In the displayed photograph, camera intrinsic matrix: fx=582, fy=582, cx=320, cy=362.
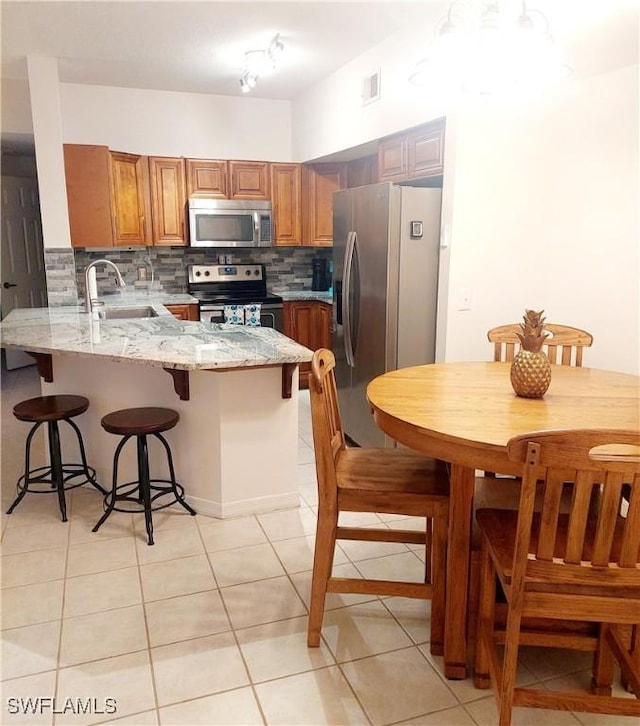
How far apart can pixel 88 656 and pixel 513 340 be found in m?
2.16

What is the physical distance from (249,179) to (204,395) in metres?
3.12

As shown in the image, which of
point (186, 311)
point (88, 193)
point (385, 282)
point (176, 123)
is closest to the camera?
point (385, 282)

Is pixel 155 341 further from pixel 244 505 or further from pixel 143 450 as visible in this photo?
pixel 244 505

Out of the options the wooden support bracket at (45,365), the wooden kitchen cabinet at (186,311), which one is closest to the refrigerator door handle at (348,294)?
the wooden kitchen cabinet at (186,311)

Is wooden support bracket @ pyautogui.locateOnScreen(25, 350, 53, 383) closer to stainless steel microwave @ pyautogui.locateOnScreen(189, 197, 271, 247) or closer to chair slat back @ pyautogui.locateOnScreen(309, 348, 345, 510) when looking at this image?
chair slat back @ pyautogui.locateOnScreen(309, 348, 345, 510)

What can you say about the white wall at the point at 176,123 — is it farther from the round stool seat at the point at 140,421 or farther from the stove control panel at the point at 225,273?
the round stool seat at the point at 140,421

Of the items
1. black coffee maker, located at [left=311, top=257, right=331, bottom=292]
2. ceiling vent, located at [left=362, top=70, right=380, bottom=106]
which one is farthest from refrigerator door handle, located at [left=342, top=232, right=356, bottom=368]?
black coffee maker, located at [left=311, top=257, right=331, bottom=292]

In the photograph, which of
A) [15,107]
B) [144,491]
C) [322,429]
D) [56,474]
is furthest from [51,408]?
[15,107]

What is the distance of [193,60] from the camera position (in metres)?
4.29

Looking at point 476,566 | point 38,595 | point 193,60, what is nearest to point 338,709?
point 476,566

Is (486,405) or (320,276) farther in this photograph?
(320,276)

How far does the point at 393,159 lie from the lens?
152 inches

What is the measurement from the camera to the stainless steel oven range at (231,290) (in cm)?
516

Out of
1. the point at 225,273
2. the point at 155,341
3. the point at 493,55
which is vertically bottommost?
the point at 155,341
